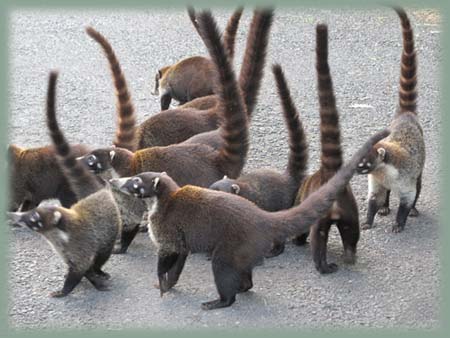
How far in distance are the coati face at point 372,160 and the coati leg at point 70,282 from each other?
179 cm

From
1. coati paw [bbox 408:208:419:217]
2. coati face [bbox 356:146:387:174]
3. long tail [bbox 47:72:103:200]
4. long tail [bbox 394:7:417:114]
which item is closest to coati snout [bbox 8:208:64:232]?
long tail [bbox 47:72:103:200]

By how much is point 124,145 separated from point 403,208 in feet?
6.11

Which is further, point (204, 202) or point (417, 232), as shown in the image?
point (417, 232)

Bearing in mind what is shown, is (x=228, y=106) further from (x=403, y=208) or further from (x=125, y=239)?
(x=403, y=208)

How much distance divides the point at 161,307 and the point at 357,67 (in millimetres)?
4535

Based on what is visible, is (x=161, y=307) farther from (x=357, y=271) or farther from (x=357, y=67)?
(x=357, y=67)

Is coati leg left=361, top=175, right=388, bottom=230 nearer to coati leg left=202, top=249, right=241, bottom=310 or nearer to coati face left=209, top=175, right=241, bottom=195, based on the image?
coati face left=209, top=175, right=241, bottom=195

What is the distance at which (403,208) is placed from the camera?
5320 millimetres

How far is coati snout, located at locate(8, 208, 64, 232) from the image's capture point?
4.59 m

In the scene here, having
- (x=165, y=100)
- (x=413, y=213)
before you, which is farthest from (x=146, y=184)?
(x=165, y=100)

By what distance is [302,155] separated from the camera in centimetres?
520

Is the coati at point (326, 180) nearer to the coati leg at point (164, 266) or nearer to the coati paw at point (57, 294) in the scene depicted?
the coati leg at point (164, 266)

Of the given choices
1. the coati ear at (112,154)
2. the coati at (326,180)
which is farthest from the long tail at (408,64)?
the coati ear at (112,154)

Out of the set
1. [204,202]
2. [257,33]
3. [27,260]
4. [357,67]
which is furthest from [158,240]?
[357,67]
